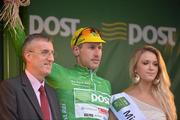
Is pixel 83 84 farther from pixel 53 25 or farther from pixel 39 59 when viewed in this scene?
pixel 53 25

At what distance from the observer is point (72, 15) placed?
5887mm

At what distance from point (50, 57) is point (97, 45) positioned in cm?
60

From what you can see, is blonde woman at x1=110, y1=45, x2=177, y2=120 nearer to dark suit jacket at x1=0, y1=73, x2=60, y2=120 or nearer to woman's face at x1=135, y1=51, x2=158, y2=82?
woman's face at x1=135, y1=51, x2=158, y2=82

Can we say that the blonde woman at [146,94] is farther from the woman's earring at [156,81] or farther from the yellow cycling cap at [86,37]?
the yellow cycling cap at [86,37]

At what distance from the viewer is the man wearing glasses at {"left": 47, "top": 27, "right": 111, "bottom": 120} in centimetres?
441

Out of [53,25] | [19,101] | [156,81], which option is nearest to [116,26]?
[53,25]

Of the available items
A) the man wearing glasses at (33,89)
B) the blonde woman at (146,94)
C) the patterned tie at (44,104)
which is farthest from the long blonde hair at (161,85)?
the patterned tie at (44,104)

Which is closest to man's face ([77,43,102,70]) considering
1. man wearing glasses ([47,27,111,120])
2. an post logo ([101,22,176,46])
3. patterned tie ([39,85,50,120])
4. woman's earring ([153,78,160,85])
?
man wearing glasses ([47,27,111,120])

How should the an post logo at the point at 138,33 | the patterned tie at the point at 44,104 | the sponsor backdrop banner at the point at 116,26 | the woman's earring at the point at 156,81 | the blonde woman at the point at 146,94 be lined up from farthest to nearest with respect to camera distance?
the an post logo at the point at 138,33 → the sponsor backdrop banner at the point at 116,26 → the woman's earring at the point at 156,81 → the blonde woman at the point at 146,94 → the patterned tie at the point at 44,104

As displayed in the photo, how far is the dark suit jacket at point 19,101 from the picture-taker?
3.82m

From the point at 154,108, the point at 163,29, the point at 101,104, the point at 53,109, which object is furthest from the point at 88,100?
the point at 163,29

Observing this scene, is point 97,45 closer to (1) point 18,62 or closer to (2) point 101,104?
(2) point 101,104

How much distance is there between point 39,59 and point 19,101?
0.34 meters

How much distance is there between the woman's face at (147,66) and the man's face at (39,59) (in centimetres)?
109
